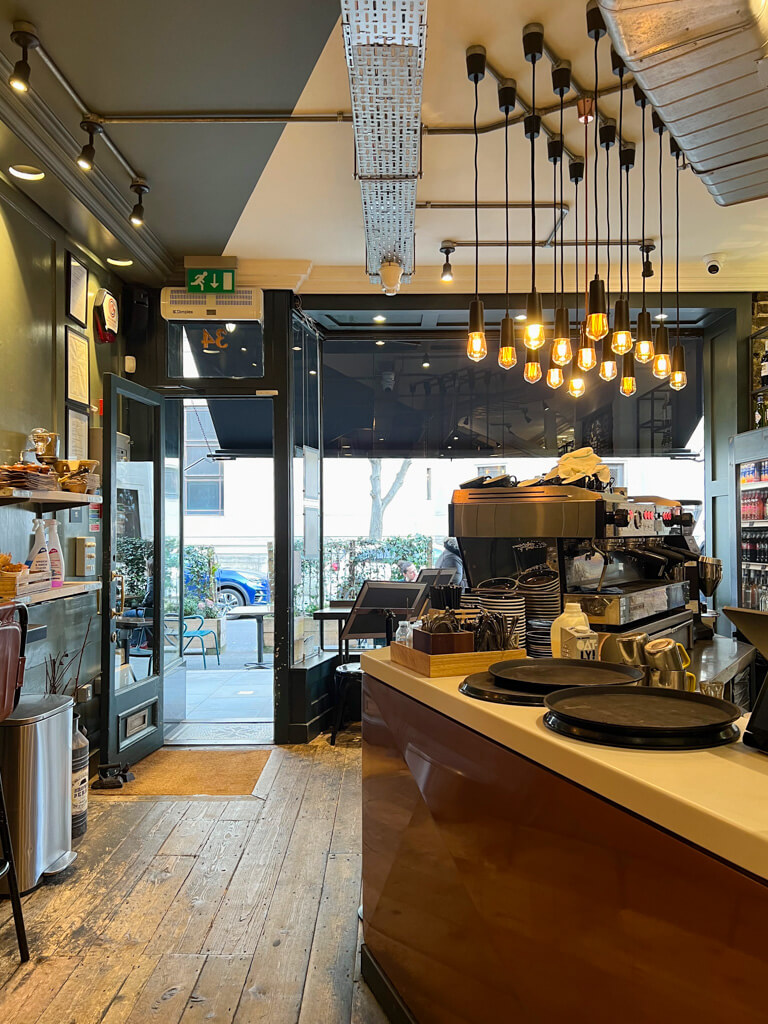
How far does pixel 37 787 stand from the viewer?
9.45 feet

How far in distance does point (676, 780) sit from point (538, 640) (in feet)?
Answer: 4.14

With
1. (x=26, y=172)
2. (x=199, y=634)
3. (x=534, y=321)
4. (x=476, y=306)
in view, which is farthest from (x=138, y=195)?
(x=199, y=634)

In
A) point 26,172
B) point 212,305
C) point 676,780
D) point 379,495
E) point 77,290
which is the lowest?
point 676,780

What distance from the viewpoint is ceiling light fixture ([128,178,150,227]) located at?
369 centimetres

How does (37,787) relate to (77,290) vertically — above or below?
below

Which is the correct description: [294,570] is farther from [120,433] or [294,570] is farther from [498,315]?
[498,315]

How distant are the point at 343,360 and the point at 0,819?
13.8 ft

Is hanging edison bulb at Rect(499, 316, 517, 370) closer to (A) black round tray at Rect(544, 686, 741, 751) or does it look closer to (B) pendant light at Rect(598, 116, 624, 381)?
(B) pendant light at Rect(598, 116, 624, 381)

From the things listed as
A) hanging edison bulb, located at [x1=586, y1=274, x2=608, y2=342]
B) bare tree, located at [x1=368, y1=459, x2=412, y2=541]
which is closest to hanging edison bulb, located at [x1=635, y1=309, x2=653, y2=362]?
hanging edison bulb, located at [x1=586, y1=274, x2=608, y2=342]

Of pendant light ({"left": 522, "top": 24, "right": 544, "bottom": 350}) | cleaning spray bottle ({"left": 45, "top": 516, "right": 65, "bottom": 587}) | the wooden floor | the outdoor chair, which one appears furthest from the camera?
the outdoor chair

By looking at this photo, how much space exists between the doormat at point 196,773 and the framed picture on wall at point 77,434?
195 cm

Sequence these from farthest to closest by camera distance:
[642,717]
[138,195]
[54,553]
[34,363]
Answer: [138,195] → [34,363] → [54,553] → [642,717]

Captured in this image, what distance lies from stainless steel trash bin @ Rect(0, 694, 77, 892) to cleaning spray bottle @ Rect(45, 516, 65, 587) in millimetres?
691

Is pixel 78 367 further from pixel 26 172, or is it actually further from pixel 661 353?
pixel 661 353
